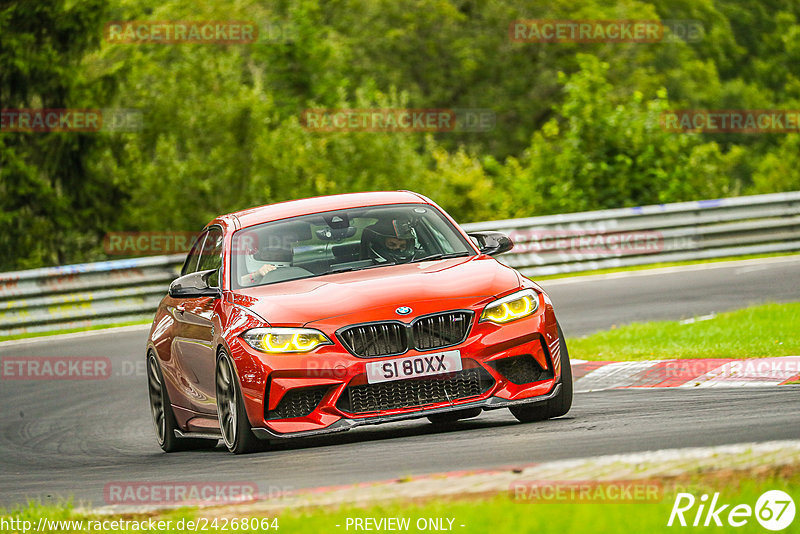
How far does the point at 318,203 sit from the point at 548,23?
4762 centimetres

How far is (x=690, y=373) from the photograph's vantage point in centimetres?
1052

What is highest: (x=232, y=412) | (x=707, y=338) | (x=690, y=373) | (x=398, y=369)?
(x=398, y=369)

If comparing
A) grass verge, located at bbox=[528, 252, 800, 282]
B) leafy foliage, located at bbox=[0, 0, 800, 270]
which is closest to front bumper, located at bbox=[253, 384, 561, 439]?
grass verge, located at bbox=[528, 252, 800, 282]

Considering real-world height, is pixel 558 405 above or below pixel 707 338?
above

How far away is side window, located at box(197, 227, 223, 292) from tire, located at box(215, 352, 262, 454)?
0.96m

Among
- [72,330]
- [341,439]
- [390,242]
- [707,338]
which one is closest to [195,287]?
[390,242]

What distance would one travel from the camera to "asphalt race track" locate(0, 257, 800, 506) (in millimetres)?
6836

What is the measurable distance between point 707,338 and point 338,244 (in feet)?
15.3

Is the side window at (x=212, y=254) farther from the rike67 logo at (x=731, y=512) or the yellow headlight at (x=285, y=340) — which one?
the rike67 logo at (x=731, y=512)

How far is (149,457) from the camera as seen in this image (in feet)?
31.1

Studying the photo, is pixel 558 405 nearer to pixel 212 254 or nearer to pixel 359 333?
pixel 359 333

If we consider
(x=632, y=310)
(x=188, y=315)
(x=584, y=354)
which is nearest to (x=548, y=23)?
(x=632, y=310)

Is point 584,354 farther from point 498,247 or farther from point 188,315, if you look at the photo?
point 188,315

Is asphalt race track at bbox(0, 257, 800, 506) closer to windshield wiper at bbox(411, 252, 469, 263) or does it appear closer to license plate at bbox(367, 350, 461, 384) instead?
license plate at bbox(367, 350, 461, 384)
